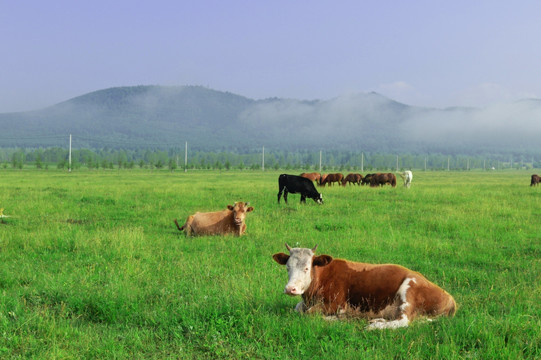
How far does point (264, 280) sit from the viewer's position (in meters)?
7.79

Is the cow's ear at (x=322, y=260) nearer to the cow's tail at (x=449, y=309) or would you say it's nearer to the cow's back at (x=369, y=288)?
the cow's back at (x=369, y=288)

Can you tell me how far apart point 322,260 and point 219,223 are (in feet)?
25.6

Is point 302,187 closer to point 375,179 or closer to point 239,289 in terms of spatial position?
point 239,289

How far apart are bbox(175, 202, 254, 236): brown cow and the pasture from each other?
1.37 feet

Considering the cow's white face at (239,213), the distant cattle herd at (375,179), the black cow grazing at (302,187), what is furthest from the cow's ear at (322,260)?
the distant cattle herd at (375,179)

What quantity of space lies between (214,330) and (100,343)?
135 centimetres

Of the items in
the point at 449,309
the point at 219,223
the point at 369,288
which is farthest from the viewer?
the point at 219,223

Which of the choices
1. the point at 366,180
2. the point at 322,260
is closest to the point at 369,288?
the point at 322,260

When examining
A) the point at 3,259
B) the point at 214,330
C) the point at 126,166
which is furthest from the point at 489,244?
the point at 126,166

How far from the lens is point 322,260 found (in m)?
6.04

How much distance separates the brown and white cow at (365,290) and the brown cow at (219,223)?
22.9 ft

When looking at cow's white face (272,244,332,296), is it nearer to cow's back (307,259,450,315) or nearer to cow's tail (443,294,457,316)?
cow's back (307,259,450,315)

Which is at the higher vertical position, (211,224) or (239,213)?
(239,213)

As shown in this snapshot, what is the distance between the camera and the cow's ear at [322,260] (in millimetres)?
6020
